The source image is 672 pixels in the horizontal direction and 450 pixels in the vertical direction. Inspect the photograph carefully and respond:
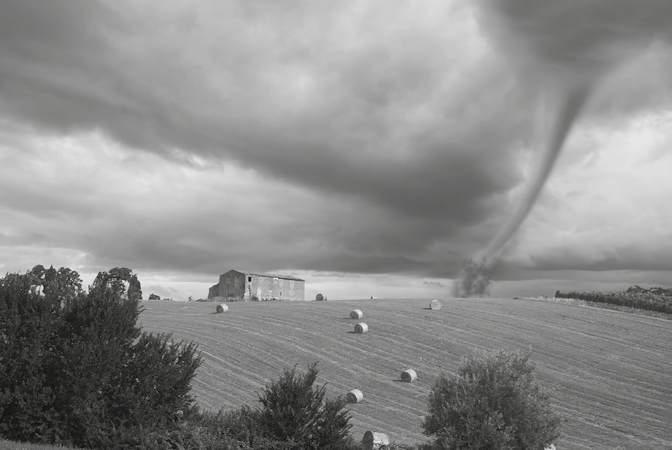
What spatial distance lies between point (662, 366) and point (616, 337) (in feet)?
22.5

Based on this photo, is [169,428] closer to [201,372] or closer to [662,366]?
[201,372]

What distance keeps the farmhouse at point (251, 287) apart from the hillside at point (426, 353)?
73.7 ft

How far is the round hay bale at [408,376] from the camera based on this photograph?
37906 mm

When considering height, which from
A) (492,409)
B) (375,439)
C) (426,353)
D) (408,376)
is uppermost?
(492,409)

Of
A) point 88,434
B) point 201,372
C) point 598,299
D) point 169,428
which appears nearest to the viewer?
point 88,434

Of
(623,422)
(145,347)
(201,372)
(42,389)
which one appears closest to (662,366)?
(623,422)

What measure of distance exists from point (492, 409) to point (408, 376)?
14.5 m

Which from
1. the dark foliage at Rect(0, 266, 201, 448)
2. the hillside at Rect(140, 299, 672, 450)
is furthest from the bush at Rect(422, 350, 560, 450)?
the dark foliage at Rect(0, 266, 201, 448)

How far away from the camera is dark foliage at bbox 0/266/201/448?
21.2 m

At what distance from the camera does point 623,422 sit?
1273 inches

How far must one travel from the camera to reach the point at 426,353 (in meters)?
43.3

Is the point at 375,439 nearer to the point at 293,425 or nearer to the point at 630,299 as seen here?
the point at 293,425

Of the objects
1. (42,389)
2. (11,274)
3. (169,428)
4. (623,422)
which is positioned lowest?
(623,422)

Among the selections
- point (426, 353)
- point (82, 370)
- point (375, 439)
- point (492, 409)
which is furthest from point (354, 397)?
point (82, 370)
